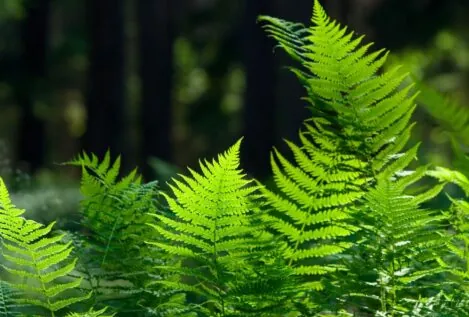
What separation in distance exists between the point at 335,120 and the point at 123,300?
21.9 inches

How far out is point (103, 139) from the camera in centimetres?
1967

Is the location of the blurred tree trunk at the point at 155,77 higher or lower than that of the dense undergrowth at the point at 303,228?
higher

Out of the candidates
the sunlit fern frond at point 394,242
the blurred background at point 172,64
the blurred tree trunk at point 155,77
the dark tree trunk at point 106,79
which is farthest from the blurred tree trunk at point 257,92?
the sunlit fern frond at point 394,242

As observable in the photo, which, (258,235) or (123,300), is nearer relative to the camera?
(258,235)

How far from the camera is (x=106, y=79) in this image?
20.1 metres

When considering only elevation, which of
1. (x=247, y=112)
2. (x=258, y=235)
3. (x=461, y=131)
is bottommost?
(x=258, y=235)

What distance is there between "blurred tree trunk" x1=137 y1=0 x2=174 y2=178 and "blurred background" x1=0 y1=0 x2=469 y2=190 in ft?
0.07

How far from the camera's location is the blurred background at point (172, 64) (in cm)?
1591

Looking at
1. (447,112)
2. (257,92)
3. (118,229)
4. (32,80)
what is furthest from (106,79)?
(118,229)

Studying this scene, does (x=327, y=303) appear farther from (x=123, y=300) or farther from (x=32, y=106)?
(x=32, y=106)

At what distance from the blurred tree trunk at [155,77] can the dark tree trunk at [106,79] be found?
2413 millimetres

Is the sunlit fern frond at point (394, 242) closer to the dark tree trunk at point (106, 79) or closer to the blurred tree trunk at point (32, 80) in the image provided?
the dark tree trunk at point (106, 79)

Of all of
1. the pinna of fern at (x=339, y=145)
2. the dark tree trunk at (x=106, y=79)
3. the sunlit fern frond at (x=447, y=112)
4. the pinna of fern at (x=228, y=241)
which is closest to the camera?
the pinna of fern at (x=228, y=241)

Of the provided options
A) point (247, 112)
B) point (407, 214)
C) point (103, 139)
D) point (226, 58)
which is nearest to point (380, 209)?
point (407, 214)
